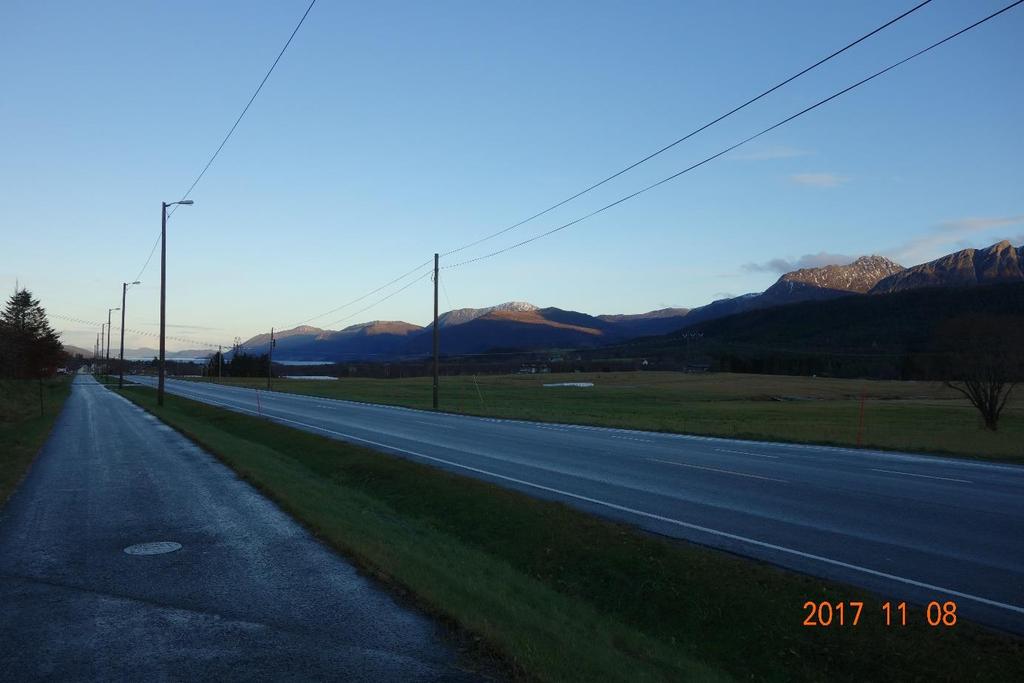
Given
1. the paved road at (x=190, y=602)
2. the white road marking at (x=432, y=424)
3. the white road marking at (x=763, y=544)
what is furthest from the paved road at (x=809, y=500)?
Answer: the white road marking at (x=432, y=424)

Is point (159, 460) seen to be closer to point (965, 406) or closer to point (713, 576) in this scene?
point (713, 576)

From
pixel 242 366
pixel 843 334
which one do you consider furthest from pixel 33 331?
pixel 843 334

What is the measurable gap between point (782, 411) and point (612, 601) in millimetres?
43701

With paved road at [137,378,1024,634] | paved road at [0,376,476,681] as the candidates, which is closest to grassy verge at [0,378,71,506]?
paved road at [0,376,476,681]

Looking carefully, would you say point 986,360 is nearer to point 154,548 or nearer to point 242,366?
point 154,548

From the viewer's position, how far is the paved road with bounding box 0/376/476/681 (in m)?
5.53

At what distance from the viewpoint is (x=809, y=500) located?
508 inches

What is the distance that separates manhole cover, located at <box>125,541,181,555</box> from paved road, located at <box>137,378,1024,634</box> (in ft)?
20.0

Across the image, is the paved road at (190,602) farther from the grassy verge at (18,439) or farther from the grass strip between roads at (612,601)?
the grassy verge at (18,439)

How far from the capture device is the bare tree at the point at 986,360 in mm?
36875

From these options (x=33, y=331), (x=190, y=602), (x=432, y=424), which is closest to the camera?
(x=190, y=602)

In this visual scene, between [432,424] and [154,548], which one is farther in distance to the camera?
[432,424]

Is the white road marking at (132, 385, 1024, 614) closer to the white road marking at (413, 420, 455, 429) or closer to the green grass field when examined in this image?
the white road marking at (413, 420, 455, 429)

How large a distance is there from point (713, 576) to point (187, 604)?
530cm
